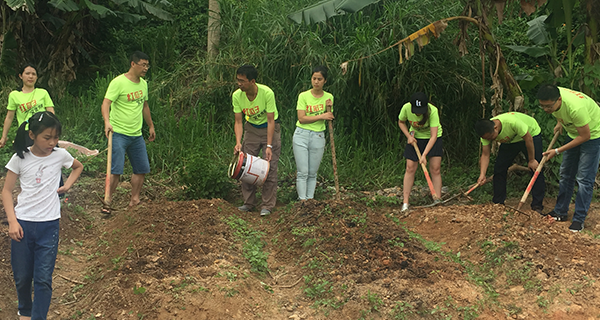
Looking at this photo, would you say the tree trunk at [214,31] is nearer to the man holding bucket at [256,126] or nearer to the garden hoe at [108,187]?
the man holding bucket at [256,126]

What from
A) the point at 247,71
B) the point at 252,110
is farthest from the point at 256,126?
the point at 247,71

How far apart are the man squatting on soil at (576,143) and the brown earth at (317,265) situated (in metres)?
0.33

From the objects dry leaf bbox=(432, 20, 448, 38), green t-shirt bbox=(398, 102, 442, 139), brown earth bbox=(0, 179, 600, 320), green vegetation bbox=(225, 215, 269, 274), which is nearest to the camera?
brown earth bbox=(0, 179, 600, 320)

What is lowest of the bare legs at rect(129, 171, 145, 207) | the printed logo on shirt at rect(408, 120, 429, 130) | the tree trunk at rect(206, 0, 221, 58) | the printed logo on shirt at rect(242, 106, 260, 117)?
the bare legs at rect(129, 171, 145, 207)

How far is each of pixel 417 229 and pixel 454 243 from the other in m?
0.60

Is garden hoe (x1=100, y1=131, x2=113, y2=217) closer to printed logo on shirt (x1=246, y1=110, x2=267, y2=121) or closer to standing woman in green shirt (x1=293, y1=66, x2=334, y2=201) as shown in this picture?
printed logo on shirt (x1=246, y1=110, x2=267, y2=121)

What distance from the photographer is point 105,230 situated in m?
5.89

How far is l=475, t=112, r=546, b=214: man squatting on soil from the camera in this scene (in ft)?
20.1

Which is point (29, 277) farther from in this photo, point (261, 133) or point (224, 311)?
point (261, 133)

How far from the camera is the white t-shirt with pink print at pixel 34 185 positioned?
11.5 ft

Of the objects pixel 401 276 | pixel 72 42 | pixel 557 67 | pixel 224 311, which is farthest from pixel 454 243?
pixel 72 42

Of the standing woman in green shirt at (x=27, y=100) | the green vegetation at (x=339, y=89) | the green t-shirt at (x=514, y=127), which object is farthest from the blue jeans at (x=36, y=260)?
the green t-shirt at (x=514, y=127)

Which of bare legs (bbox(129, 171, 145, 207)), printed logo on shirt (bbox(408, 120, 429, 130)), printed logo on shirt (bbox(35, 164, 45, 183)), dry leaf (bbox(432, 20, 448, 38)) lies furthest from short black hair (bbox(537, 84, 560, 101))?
printed logo on shirt (bbox(35, 164, 45, 183))

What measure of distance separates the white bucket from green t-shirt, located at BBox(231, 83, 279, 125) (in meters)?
0.52
